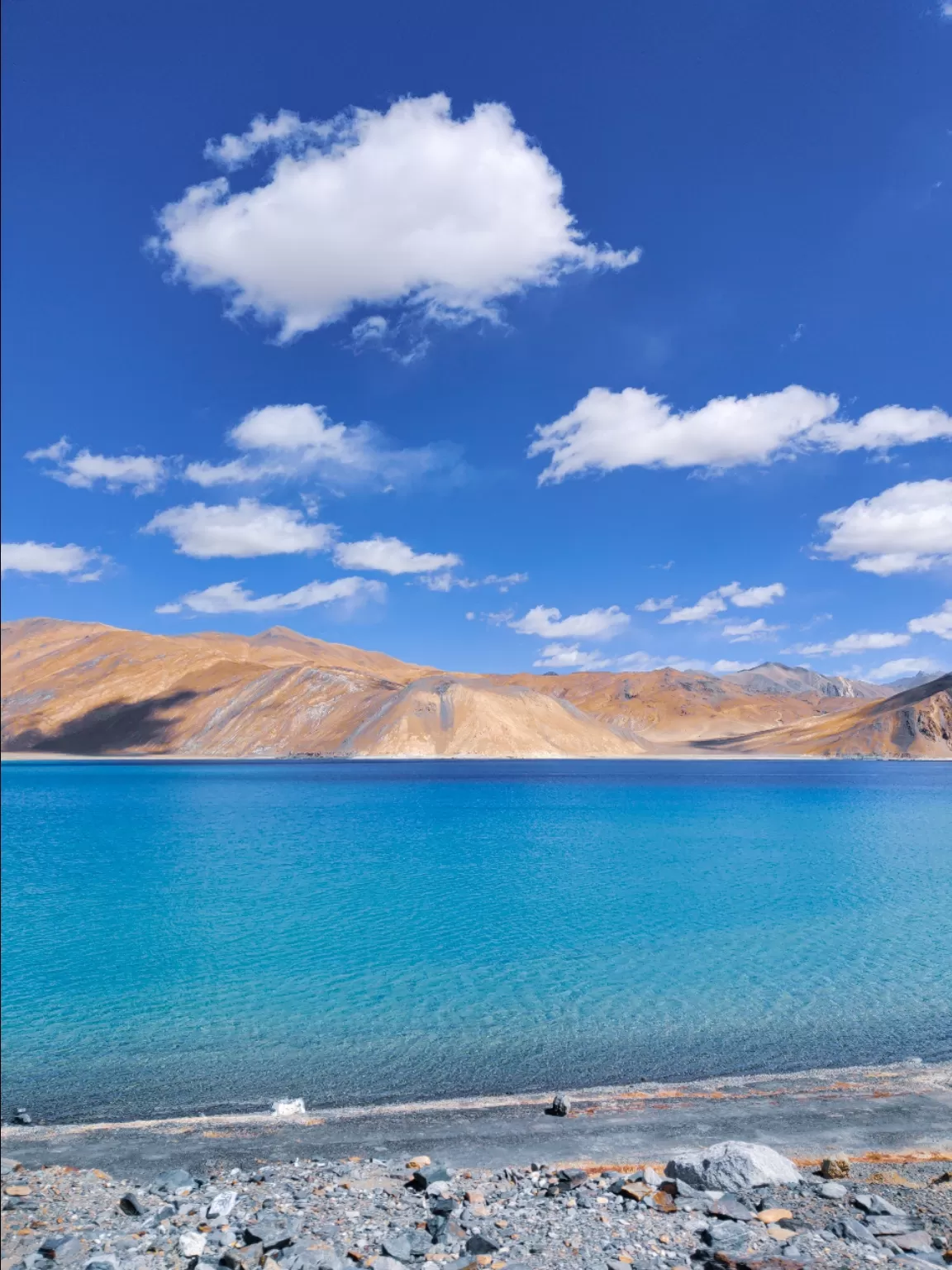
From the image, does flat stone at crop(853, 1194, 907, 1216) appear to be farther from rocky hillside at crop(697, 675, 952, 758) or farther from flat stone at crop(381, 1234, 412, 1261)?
rocky hillside at crop(697, 675, 952, 758)

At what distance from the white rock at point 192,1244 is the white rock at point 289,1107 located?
4675 mm

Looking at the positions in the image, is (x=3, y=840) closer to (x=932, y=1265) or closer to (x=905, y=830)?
(x=932, y=1265)

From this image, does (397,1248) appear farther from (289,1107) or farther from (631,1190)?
(289,1107)

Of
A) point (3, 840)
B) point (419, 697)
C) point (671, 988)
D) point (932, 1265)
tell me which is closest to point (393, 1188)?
point (932, 1265)

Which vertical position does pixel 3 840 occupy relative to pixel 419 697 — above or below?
below

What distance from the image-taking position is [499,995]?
18859 mm

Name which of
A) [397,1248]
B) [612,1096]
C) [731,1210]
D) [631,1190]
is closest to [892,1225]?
[731,1210]

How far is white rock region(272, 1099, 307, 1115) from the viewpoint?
12883 millimetres

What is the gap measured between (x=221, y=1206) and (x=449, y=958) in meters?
13.5

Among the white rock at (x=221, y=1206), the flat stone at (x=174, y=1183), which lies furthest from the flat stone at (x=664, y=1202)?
the flat stone at (x=174, y=1183)

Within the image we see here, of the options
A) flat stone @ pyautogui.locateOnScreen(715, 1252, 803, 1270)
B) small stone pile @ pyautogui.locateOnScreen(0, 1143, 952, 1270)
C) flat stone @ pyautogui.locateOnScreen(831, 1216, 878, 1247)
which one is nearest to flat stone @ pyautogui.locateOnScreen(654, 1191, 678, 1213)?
small stone pile @ pyautogui.locateOnScreen(0, 1143, 952, 1270)

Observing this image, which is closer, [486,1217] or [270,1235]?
[270,1235]

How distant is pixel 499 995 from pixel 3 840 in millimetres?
39512

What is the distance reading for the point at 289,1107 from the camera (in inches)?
515
